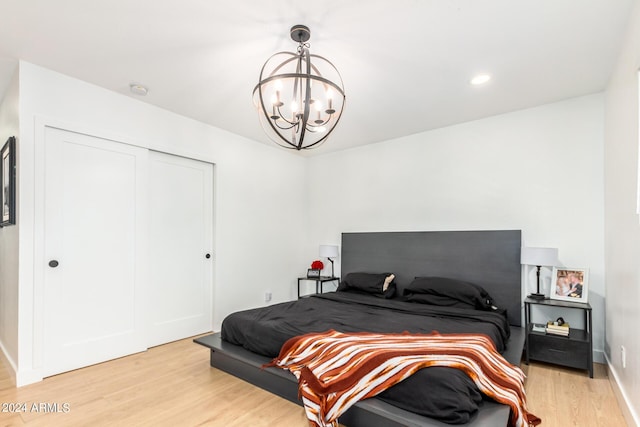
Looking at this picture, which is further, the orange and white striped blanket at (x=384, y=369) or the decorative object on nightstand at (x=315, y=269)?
the decorative object on nightstand at (x=315, y=269)

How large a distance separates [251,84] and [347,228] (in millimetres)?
2603

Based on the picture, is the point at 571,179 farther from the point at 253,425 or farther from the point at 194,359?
the point at 194,359

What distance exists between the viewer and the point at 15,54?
103 inches

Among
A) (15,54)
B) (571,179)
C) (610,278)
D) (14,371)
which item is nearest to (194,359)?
(14,371)

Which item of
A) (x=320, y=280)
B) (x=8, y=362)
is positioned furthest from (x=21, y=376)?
(x=320, y=280)

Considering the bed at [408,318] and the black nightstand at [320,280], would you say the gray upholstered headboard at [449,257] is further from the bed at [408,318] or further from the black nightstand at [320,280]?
the black nightstand at [320,280]

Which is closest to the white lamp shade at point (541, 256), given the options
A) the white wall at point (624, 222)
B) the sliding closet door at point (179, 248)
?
the white wall at point (624, 222)

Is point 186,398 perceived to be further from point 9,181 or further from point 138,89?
point 138,89

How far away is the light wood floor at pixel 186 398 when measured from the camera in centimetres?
217

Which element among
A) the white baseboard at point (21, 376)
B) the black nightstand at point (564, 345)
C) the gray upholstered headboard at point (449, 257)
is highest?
the gray upholstered headboard at point (449, 257)

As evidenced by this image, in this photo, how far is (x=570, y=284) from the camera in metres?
3.17

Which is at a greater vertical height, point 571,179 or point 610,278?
point 571,179

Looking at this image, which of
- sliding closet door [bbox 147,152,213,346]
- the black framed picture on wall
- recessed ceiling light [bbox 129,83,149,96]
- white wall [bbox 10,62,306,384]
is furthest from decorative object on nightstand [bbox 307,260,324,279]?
the black framed picture on wall

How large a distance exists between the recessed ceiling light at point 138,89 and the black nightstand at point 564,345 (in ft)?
13.4
